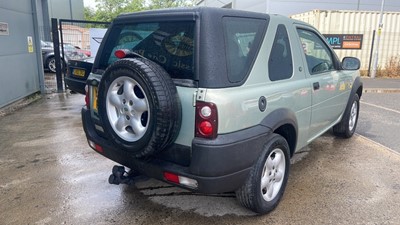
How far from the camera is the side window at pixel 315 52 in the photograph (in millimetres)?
3656

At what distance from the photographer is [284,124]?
120 inches

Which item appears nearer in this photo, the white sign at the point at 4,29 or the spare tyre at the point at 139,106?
the spare tyre at the point at 139,106

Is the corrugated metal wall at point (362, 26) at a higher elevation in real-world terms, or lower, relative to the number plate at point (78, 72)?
higher

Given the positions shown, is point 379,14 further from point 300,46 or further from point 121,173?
point 121,173

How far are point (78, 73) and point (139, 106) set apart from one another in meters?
4.65

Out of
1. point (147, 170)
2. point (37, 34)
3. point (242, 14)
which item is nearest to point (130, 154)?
point (147, 170)

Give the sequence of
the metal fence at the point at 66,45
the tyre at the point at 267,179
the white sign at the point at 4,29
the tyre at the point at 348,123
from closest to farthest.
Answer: the tyre at the point at 267,179 < the tyre at the point at 348,123 < the white sign at the point at 4,29 < the metal fence at the point at 66,45

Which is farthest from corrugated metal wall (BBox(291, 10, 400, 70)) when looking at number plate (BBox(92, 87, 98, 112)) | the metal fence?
number plate (BBox(92, 87, 98, 112))

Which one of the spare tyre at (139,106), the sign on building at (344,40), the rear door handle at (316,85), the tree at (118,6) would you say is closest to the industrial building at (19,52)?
the spare tyre at (139,106)

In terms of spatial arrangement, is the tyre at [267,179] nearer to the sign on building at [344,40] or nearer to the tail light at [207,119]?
the tail light at [207,119]

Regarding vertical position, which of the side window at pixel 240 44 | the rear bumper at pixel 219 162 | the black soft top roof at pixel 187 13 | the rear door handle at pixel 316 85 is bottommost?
the rear bumper at pixel 219 162

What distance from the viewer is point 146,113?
2551mm

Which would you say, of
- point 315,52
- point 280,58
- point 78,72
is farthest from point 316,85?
point 78,72

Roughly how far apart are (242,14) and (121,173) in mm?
1807
